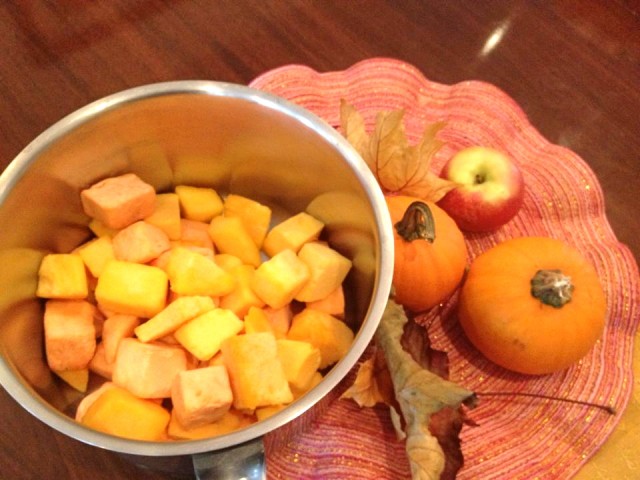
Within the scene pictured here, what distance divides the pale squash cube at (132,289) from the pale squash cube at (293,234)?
0.50 ft

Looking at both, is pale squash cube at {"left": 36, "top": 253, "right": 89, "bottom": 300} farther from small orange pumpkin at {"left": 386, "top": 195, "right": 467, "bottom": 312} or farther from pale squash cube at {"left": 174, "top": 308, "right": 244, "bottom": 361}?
small orange pumpkin at {"left": 386, "top": 195, "right": 467, "bottom": 312}

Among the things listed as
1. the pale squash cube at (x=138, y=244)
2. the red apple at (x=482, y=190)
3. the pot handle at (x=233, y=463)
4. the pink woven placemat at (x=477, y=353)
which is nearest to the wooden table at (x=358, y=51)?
the pink woven placemat at (x=477, y=353)

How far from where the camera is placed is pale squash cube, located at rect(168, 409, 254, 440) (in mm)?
657

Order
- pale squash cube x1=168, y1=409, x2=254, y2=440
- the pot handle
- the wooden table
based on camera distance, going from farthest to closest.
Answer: the wooden table
pale squash cube x1=168, y1=409, x2=254, y2=440
the pot handle

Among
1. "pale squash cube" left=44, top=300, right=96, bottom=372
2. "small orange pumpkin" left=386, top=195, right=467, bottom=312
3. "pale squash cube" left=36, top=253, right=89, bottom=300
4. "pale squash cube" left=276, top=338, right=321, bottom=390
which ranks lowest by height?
"pale squash cube" left=44, top=300, right=96, bottom=372

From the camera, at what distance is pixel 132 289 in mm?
710

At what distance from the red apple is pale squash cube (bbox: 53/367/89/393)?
525mm

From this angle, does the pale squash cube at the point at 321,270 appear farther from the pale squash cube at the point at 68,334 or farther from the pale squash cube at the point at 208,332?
the pale squash cube at the point at 68,334

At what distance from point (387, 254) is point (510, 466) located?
12.4 inches

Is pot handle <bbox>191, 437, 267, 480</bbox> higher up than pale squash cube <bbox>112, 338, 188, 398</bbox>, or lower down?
higher up

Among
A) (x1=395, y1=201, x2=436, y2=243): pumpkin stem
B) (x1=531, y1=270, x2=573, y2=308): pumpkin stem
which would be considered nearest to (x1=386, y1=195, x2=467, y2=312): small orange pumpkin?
(x1=395, y1=201, x2=436, y2=243): pumpkin stem

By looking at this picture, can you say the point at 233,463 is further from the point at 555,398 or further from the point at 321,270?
the point at 555,398

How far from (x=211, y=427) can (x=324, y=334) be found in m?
0.17

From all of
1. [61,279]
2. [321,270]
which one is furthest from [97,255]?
[321,270]
